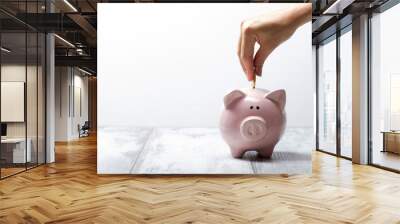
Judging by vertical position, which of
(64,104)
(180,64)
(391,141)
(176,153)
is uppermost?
(180,64)

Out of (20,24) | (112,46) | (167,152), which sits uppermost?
(20,24)

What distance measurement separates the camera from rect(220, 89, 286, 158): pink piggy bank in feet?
17.5

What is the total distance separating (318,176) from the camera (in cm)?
573

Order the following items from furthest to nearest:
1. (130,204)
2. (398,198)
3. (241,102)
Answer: (241,102), (398,198), (130,204)

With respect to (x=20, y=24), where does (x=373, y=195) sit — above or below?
below

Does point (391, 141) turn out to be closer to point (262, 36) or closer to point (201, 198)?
point (262, 36)

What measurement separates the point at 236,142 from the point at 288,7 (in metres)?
2.22

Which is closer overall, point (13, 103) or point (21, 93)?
point (13, 103)

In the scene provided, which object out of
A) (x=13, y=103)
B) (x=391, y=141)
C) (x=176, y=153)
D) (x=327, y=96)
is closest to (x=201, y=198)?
(x=176, y=153)

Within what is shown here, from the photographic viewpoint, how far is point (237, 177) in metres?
5.64

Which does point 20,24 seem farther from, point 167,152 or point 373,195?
point 373,195

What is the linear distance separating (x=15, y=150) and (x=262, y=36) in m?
4.22

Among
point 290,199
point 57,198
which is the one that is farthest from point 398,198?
point 57,198

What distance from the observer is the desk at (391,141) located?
613 cm
